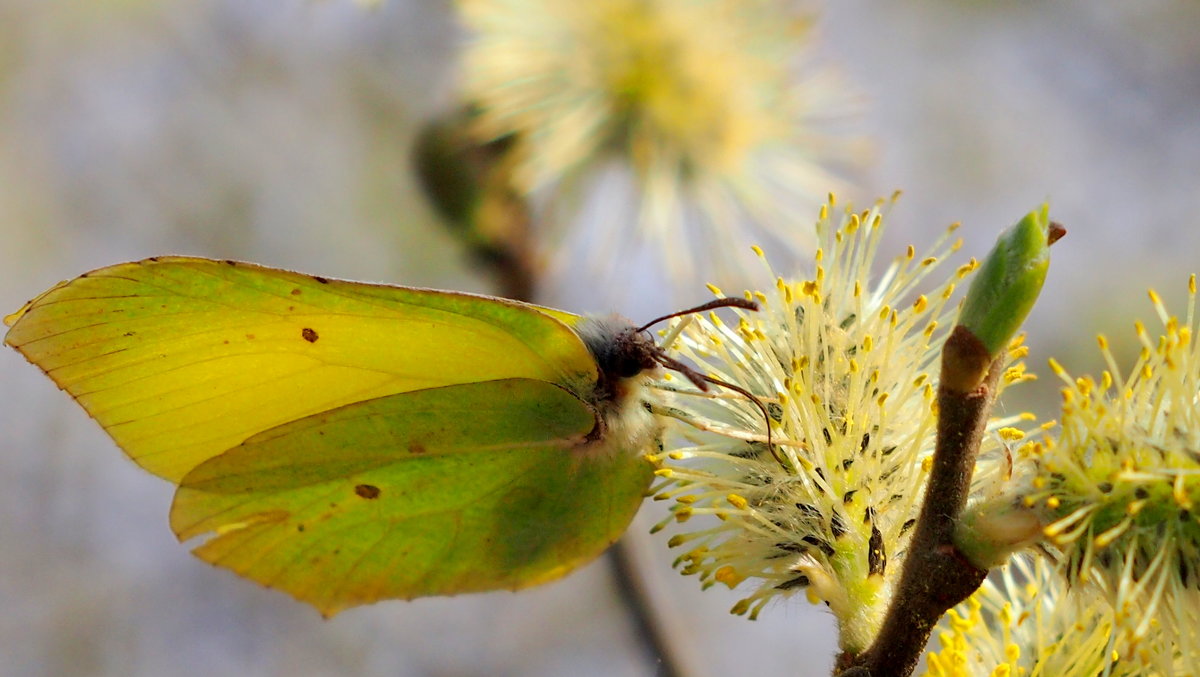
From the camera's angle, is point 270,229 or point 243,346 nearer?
point 243,346

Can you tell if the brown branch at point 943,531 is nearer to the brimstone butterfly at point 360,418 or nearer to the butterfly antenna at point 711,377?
the butterfly antenna at point 711,377

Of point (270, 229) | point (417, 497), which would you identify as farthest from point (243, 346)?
point (270, 229)

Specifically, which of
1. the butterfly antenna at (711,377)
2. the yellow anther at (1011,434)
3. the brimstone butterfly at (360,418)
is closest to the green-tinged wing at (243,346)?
the brimstone butterfly at (360,418)

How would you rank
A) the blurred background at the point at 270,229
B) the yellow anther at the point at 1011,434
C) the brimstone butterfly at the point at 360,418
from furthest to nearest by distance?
the blurred background at the point at 270,229
the brimstone butterfly at the point at 360,418
the yellow anther at the point at 1011,434

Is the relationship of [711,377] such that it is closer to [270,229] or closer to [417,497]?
[417,497]

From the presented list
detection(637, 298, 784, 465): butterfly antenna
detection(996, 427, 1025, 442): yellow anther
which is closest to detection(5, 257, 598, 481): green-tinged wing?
detection(637, 298, 784, 465): butterfly antenna

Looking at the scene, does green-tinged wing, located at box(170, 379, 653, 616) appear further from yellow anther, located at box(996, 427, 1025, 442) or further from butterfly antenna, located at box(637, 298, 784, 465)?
yellow anther, located at box(996, 427, 1025, 442)

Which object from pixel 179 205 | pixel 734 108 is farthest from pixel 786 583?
pixel 179 205
